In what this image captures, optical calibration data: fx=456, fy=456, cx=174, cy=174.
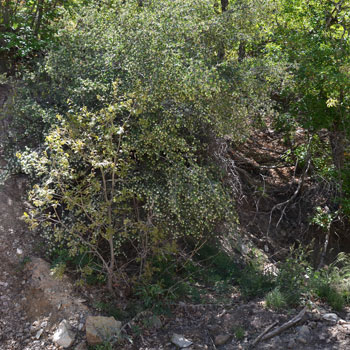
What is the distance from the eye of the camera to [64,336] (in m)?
4.73

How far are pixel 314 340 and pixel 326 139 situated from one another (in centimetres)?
484

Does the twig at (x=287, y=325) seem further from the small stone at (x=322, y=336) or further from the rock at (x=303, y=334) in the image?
the small stone at (x=322, y=336)

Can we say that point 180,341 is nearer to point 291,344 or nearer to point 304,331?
point 291,344

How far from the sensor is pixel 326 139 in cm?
865

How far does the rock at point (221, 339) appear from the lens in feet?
15.9

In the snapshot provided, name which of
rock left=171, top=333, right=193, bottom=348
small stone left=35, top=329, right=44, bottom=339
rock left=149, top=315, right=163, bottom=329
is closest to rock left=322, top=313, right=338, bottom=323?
rock left=171, top=333, right=193, bottom=348

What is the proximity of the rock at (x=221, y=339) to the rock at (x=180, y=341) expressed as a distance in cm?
29

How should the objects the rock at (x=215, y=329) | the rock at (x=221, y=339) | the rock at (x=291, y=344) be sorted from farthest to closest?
the rock at (x=215, y=329), the rock at (x=221, y=339), the rock at (x=291, y=344)

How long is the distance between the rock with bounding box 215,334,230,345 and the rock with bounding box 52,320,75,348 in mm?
1519

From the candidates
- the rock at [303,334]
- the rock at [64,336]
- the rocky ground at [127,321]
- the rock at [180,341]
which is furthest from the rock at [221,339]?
the rock at [64,336]

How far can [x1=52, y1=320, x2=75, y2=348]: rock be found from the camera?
4.71 metres

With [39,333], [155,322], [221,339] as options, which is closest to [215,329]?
[221,339]

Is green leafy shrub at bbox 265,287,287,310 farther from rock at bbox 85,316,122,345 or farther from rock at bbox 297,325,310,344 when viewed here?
rock at bbox 85,316,122,345

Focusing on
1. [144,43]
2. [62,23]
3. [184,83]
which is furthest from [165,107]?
[62,23]
